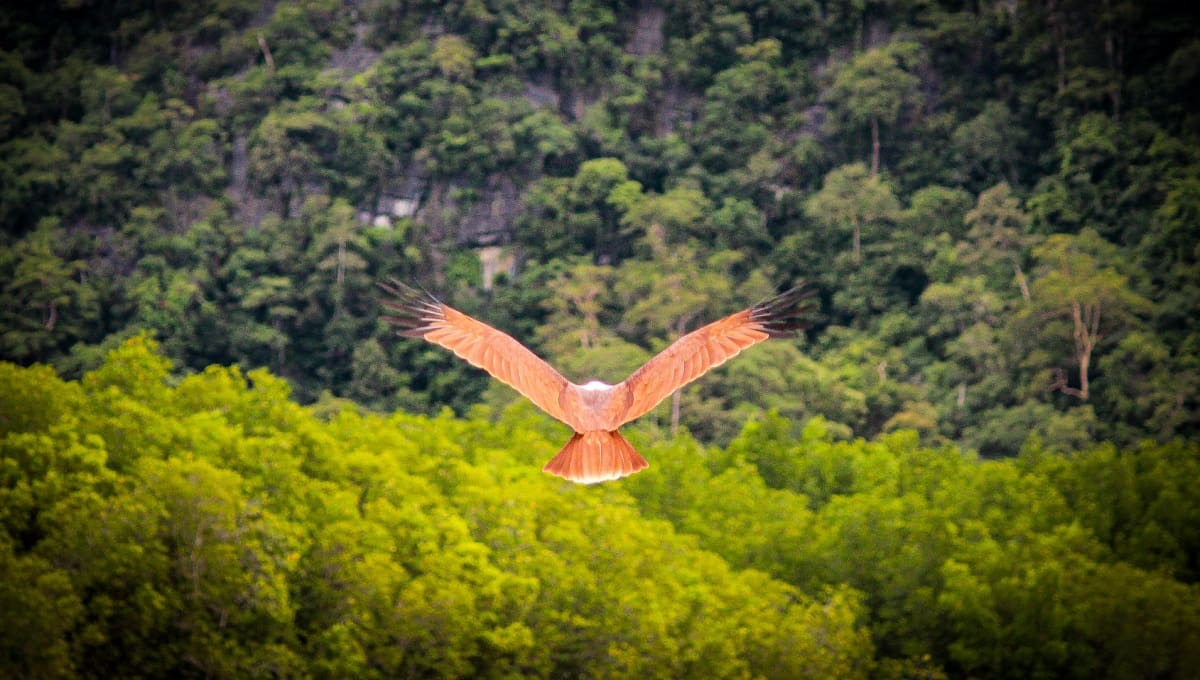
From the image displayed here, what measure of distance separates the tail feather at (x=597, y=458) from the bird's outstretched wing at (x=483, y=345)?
0.83 feet

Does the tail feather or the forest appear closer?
the tail feather

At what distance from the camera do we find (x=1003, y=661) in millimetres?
34344

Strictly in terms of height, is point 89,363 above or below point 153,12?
below

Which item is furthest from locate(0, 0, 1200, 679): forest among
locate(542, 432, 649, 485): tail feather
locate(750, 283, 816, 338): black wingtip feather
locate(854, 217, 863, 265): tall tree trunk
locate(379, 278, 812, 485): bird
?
locate(542, 432, 649, 485): tail feather

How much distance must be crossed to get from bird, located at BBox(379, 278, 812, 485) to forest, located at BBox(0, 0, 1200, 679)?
59.8 ft

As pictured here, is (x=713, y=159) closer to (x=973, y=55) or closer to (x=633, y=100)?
(x=633, y=100)

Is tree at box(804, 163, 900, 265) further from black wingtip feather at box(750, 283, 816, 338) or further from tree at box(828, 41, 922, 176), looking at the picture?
black wingtip feather at box(750, 283, 816, 338)

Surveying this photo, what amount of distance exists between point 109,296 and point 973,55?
34.1 metres

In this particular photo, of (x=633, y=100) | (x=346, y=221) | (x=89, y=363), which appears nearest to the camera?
(x=89, y=363)

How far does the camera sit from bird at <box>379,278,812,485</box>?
13.4 meters

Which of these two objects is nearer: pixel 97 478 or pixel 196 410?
pixel 97 478

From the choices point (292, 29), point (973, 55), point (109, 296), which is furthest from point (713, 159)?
point (109, 296)

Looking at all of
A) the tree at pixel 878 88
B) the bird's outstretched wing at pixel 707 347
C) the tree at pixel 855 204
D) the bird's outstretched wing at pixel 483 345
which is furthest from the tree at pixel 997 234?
the bird's outstretched wing at pixel 483 345

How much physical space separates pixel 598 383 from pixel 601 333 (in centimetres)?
4822
